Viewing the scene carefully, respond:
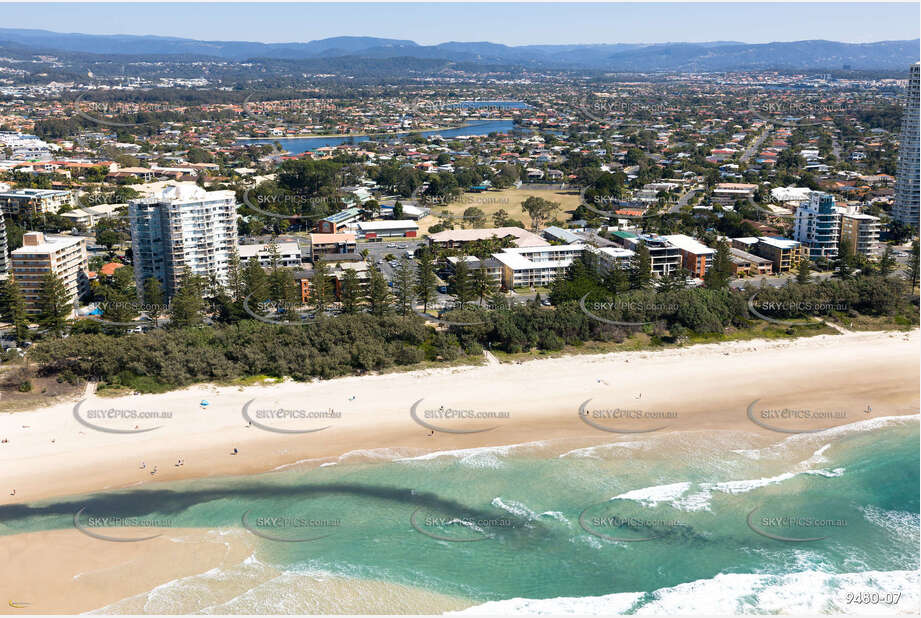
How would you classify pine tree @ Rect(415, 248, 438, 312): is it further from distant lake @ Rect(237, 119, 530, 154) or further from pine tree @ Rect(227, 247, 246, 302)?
distant lake @ Rect(237, 119, 530, 154)

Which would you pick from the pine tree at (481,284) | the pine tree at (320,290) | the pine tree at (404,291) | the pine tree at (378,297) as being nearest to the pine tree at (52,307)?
the pine tree at (320,290)

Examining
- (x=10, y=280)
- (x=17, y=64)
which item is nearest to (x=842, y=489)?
(x=10, y=280)

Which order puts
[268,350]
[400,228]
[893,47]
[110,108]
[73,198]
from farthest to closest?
[893,47]
[110,108]
[73,198]
[400,228]
[268,350]

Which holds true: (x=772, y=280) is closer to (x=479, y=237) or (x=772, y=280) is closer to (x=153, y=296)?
(x=479, y=237)

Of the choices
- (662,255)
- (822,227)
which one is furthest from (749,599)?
(822,227)

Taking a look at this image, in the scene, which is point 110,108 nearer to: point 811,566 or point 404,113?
point 404,113

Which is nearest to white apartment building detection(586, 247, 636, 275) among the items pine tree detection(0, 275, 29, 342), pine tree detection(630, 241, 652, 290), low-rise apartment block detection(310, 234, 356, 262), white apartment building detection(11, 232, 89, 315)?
pine tree detection(630, 241, 652, 290)

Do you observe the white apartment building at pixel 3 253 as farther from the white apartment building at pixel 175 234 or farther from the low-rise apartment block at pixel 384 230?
the low-rise apartment block at pixel 384 230
